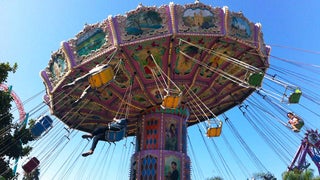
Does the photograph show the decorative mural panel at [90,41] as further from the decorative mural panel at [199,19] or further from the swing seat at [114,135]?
the swing seat at [114,135]

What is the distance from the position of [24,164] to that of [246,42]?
8.52 m

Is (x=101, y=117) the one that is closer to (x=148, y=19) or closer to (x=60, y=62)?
(x=60, y=62)

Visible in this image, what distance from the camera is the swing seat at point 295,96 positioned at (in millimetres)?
9117

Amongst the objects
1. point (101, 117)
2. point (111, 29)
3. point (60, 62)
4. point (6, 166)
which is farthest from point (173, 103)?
point (6, 166)

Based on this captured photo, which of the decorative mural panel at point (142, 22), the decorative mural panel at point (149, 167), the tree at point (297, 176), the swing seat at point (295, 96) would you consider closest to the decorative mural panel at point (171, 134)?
the decorative mural panel at point (149, 167)

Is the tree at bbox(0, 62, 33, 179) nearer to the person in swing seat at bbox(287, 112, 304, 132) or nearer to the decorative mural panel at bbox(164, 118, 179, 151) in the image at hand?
the decorative mural panel at bbox(164, 118, 179, 151)

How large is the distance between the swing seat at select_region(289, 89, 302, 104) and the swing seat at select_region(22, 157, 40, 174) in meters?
8.33

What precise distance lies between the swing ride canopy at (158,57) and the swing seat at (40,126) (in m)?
1.51

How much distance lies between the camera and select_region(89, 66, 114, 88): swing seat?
9.57m

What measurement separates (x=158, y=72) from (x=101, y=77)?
10.9ft

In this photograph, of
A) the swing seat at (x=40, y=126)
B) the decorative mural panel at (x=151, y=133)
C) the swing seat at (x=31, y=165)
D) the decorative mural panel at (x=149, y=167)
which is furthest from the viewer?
the decorative mural panel at (x=151, y=133)

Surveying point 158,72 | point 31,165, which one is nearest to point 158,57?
point 158,72

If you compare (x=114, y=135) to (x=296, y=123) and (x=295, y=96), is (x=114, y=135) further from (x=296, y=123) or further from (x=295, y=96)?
(x=296, y=123)

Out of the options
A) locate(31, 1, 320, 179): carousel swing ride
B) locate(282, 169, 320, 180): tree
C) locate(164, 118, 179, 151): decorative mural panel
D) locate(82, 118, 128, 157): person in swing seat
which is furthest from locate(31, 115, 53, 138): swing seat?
locate(282, 169, 320, 180): tree
